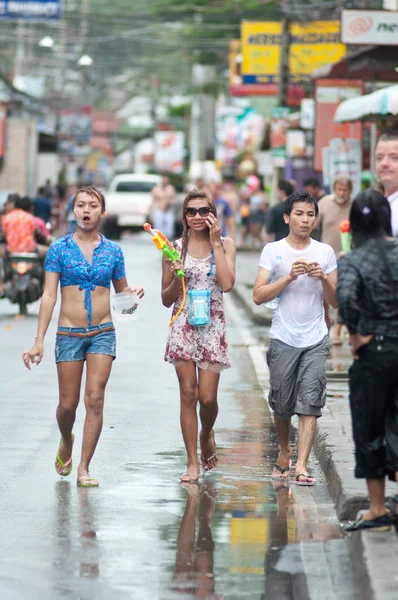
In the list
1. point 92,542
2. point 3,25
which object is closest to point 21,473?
point 92,542

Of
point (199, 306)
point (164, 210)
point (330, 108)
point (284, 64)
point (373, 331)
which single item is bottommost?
point (164, 210)

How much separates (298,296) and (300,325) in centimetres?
18

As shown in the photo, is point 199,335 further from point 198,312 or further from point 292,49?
point 292,49

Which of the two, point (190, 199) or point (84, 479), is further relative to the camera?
point (190, 199)

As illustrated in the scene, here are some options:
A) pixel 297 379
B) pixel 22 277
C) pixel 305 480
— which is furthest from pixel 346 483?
pixel 22 277

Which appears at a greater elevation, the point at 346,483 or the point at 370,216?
the point at 370,216

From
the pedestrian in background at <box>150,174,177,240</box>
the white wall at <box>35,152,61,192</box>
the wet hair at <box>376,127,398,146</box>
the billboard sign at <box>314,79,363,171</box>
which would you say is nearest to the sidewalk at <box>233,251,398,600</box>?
the wet hair at <box>376,127,398,146</box>

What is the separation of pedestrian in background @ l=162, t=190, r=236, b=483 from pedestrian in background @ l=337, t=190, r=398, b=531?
1.87 m

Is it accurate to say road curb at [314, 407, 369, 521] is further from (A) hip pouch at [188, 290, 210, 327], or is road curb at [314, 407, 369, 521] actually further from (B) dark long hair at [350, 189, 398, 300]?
(B) dark long hair at [350, 189, 398, 300]

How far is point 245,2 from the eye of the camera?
44.6 meters

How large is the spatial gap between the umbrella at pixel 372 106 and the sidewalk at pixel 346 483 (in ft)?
9.37

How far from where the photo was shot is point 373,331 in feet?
22.3

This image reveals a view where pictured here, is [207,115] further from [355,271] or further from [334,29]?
[355,271]

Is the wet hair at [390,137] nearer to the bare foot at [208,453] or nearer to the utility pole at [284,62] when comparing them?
the bare foot at [208,453]
